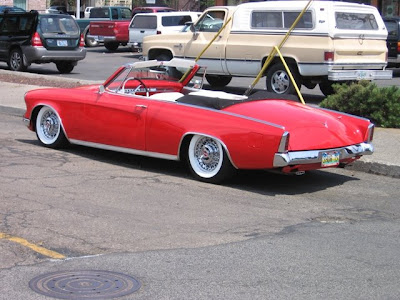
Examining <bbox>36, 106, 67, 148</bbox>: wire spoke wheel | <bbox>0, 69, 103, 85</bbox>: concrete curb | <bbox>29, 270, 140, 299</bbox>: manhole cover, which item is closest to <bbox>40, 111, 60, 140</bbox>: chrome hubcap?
<bbox>36, 106, 67, 148</bbox>: wire spoke wheel

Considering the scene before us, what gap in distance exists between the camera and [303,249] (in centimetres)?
618

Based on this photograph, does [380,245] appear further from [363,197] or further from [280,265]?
[363,197]

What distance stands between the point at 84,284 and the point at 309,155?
358 cm

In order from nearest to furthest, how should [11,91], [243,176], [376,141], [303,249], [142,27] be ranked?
1. [303,249]
2. [243,176]
3. [376,141]
4. [11,91]
5. [142,27]

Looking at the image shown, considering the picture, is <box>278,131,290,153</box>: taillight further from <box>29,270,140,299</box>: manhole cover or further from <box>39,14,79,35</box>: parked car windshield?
<box>39,14,79,35</box>: parked car windshield

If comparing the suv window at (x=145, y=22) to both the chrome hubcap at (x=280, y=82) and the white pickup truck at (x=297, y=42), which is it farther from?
the chrome hubcap at (x=280, y=82)

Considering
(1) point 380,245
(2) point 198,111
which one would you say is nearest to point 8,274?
(1) point 380,245

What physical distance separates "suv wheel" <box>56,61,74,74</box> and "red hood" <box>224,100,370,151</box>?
47.2ft

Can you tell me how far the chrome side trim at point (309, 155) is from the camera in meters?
7.81

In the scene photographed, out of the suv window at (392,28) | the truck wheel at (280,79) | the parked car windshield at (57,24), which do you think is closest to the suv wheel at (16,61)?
the parked car windshield at (57,24)

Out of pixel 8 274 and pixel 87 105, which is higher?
pixel 87 105

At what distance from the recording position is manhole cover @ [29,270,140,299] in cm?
500

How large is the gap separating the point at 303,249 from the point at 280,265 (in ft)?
1.65

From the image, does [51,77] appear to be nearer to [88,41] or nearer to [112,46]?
[112,46]
